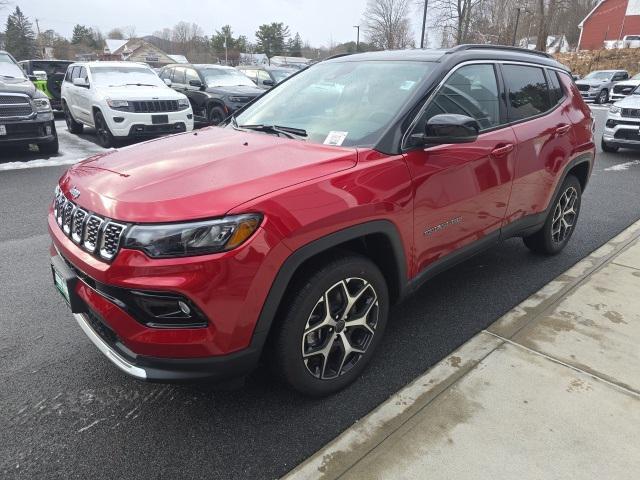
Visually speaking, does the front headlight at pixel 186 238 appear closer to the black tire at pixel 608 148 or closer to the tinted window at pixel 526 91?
the tinted window at pixel 526 91

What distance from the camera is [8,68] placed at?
A: 9.34 m

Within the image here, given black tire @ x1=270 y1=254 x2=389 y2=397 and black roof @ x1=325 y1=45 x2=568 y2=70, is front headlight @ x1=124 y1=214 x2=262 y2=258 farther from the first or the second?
black roof @ x1=325 y1=45 x2=568 y2=70

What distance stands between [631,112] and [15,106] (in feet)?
36.8

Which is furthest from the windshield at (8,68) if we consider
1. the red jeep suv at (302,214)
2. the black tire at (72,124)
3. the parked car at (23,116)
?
the red jeep suv at (302,214)

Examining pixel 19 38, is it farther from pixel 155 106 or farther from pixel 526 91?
pixel 526 91

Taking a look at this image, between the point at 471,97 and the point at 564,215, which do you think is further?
the point at 564,215

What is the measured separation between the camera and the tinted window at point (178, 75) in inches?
500

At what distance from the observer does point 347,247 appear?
248cm

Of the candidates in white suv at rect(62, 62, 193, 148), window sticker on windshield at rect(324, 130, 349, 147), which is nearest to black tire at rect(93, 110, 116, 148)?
white suv at rect(62, 62, 193, 148)

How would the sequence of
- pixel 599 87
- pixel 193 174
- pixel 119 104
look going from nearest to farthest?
pixel 193 174 < pixel 119 104 < pixel 599 87

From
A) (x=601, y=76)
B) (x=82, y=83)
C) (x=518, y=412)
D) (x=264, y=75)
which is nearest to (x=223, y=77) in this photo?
(x=82, y=83)

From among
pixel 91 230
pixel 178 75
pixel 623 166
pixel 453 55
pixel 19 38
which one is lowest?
pixel 623 166

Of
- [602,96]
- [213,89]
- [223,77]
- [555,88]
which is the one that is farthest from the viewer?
[602,96]

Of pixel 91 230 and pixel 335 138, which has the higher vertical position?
pixel 335 138
